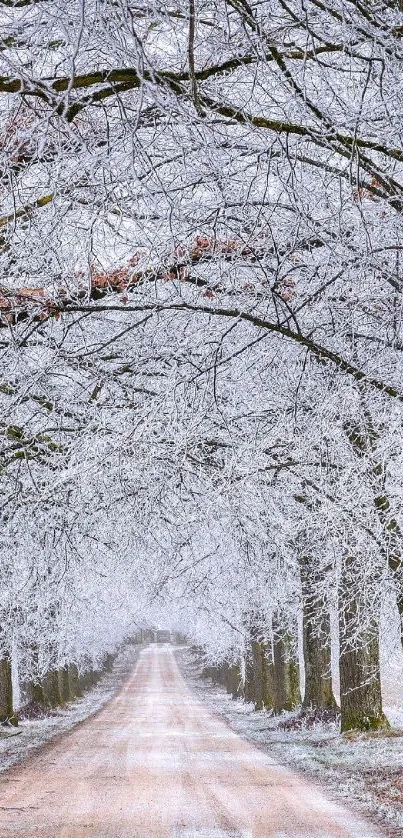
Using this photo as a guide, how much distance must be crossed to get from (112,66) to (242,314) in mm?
2169

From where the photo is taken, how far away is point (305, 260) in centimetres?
771

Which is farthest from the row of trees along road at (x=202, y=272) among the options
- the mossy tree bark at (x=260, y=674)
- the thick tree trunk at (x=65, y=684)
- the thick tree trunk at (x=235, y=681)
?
the thick tree trunk at (x=235, y=681)

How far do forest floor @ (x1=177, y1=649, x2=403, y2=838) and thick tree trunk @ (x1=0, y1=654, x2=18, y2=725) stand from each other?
6.21 metres

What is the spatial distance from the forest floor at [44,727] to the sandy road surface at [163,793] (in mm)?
540

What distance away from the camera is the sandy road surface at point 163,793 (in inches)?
436

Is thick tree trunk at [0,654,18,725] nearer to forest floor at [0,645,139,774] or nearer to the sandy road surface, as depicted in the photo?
forest floor at [0,645,139,774]

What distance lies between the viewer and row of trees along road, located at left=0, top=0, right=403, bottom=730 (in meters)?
4.86

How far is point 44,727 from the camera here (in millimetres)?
28516

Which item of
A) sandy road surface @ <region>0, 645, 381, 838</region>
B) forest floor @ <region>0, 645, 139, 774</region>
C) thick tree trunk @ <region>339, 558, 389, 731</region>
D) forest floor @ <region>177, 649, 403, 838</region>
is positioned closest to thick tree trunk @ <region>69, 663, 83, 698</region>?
forest floor @ <region>0, 645, 139, 774</region>

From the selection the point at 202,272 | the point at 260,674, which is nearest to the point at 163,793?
the point at 202,272

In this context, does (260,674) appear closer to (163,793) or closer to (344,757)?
(344,757)

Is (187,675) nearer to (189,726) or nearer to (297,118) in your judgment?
(189,726)

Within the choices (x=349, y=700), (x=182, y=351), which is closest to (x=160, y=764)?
(x=349, y=700)

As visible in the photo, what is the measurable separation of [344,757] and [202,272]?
438 inches
